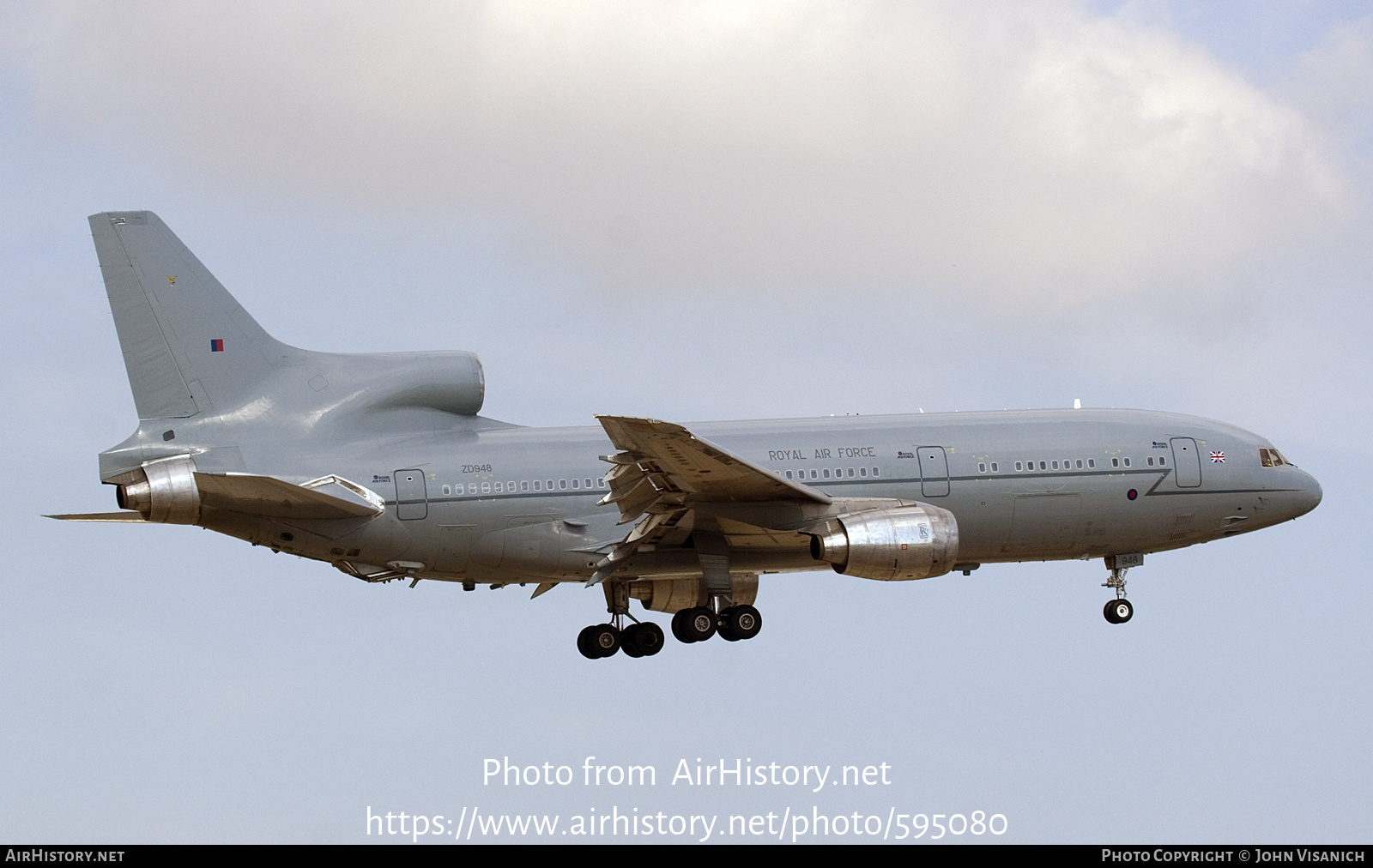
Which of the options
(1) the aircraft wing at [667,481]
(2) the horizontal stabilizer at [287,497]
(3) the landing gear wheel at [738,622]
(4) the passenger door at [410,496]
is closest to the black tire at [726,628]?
(3) the landing gear wheel at [738,622]

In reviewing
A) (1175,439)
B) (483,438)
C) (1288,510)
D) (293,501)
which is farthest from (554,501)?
(1288,510)

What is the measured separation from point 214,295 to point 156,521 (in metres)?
5.69

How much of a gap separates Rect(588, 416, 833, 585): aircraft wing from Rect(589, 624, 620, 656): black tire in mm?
2650

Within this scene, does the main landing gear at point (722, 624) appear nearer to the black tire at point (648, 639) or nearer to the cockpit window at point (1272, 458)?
the black tire at point (648, 639)

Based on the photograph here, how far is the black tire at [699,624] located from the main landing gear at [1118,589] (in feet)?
33.8

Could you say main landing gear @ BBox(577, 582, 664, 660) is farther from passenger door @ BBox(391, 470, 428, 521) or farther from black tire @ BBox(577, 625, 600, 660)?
passenger door @ BBox(391, 470, 428, 521)

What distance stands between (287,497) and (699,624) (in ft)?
32.0

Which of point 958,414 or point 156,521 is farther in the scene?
point 958,414

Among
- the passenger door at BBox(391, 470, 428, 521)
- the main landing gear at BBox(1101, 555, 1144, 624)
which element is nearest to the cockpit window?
the main landing gear at BBox(1101, 555, 1144, 624)

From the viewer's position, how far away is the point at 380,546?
135 ft

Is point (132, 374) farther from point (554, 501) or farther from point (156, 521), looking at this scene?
point (554, 501)

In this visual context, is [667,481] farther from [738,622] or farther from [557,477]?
[738,622]

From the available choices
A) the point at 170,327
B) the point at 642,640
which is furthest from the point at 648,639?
the point at 170,327

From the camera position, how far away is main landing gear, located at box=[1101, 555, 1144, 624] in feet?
153
